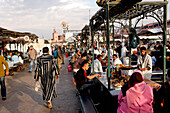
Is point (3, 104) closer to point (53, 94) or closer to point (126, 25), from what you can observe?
point (53, 94)

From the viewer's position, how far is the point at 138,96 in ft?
9.07

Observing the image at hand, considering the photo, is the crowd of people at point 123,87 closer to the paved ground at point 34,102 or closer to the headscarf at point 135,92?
the headscarf at point 135,92

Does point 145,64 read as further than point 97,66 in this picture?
No

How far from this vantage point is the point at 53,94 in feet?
19.3

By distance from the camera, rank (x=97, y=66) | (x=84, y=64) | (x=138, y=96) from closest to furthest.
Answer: (x=138, y=96), (x=84, y=64), (x=97, y=66)

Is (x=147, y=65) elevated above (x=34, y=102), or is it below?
above

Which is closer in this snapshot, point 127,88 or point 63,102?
point 127,88

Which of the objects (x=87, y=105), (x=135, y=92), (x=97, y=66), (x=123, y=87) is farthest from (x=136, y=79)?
(x=97, y=66)

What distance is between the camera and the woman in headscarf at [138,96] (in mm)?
2771

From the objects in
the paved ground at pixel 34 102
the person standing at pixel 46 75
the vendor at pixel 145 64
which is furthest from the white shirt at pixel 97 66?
the person standing at pixel 46 75

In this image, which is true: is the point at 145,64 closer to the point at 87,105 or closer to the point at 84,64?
the point at 84,64

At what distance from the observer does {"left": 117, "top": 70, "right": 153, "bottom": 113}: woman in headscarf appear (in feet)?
9.09

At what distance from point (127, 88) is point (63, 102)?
3903 millimetres

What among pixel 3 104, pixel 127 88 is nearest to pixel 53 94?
pixel 3 104
